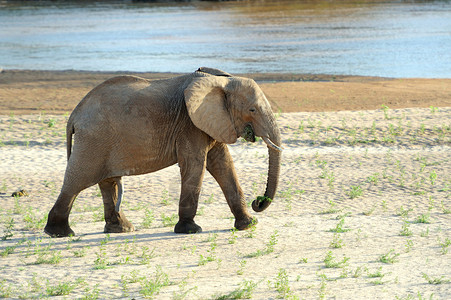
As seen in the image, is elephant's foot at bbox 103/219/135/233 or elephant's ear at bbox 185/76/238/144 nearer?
elephant's ear at bbox 185/76/238/144

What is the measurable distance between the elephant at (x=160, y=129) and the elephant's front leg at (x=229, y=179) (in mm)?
186

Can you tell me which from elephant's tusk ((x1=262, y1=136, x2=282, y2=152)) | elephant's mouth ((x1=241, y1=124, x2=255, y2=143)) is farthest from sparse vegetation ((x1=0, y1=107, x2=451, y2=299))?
elephant's mouth ((x1=241, y1=124, x2=255, y2=143))

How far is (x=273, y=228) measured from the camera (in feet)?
28.5

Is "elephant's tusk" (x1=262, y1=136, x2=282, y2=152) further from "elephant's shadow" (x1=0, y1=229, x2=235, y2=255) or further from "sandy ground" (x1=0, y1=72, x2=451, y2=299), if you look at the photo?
"elephant's shadow" (x1=0, y1=229, x2=235, y2=255)

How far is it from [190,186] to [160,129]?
77 centimetres

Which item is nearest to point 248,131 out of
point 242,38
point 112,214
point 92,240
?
point 112,214

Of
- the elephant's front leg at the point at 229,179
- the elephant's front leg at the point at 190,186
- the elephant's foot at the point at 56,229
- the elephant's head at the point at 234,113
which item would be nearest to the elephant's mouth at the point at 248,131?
the elephant's head at the point at 234,113

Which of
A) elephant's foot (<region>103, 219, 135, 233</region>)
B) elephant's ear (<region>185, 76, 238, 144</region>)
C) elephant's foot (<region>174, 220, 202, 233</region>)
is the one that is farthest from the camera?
elephant's foot (<region>103, 219, 135, 233</region>)

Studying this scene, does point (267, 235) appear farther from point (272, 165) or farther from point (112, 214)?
point (112, 214)

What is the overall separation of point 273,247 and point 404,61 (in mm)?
22382

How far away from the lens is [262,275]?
693 cm

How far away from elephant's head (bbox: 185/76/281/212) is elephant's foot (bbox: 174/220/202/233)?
810 millimetres

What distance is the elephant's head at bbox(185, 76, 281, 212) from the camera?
311 inches

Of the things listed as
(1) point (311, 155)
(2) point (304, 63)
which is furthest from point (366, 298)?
(2) point (304, 63)
